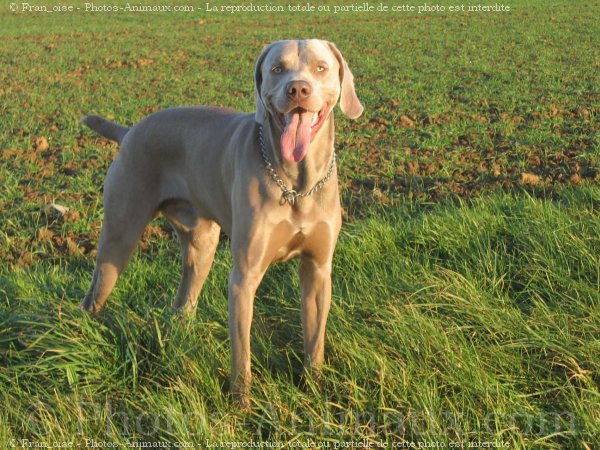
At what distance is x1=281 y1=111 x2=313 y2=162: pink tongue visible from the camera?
10.0 feet

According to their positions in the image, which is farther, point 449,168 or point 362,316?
point 449,168

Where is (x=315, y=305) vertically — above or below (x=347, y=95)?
below

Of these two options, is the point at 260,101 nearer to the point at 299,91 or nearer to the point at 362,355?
the point at 299,91

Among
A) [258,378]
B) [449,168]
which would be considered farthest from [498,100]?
[258,378]

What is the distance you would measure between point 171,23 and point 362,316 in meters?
25.3

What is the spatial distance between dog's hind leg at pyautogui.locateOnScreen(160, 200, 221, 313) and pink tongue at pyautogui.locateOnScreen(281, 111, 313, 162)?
1.18 meters

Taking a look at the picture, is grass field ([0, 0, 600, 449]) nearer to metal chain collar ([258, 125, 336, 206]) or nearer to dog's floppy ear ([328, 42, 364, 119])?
metal chain collar ([258, 125, 336, 206])

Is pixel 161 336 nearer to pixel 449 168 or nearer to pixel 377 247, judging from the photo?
pixel 377 247

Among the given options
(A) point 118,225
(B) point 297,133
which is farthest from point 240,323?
(A) point 118,225

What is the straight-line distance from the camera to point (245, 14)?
95.9ft

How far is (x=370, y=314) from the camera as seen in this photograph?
3621mm

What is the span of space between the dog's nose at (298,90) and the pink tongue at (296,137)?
0.13 m

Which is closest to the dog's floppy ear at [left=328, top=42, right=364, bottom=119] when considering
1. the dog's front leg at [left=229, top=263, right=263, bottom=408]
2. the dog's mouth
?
the dog's mouth

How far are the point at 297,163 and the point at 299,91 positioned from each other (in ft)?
1.45
